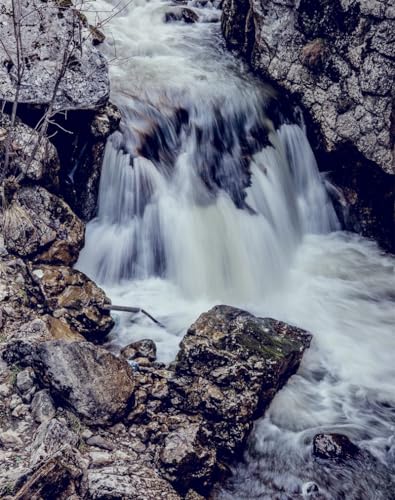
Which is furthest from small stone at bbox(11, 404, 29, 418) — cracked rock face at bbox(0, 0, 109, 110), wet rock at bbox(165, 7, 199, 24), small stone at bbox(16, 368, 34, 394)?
wet rock at bbox(165, 7, 199, 24)

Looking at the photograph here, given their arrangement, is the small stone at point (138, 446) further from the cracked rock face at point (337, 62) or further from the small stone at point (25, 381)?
the cracked rock face at point (337, 62)

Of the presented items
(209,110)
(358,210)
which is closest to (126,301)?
(209,110)

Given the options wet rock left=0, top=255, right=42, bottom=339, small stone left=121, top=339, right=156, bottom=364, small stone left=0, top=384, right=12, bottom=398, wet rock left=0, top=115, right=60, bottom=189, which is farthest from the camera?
wet rock left=0, top=115, right=60, bottom=189

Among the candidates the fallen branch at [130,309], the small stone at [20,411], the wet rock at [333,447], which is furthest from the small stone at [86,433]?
the wet rock at [333,447]

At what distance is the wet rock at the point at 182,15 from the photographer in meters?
11.3

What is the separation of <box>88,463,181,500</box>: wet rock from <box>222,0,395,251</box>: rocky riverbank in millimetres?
6479

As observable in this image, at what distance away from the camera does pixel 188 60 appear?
9.84 metres

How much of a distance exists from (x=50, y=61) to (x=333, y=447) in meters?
5.59

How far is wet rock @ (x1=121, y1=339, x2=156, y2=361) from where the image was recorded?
18.3ft

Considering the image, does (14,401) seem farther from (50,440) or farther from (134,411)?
(134,411)

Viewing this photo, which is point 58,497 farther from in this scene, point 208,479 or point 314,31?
point 314,31

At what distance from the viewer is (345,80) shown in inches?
348

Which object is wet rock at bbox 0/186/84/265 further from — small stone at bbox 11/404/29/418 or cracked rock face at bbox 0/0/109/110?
small stone at bbox 11/404/29/418

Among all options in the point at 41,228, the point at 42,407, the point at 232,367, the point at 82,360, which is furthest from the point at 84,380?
the point at 41,228
